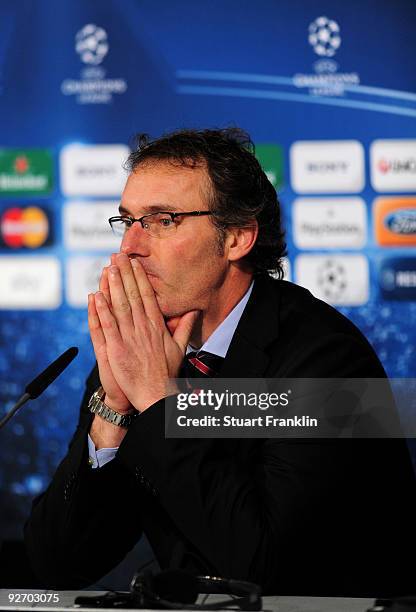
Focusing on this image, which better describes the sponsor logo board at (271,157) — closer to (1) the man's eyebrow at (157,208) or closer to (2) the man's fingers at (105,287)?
(1) the man's eyebrow at (157,208)

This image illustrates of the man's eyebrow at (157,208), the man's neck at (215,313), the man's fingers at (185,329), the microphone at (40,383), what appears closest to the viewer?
the microphone at (40,383)

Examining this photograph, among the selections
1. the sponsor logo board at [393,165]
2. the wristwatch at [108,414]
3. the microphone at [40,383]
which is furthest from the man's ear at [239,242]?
the sponsor logo board at [393,165]

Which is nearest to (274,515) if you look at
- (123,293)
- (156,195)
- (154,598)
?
(154,598)

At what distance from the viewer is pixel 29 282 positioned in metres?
3.63

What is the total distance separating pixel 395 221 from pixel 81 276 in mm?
1294

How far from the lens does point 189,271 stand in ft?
6.59

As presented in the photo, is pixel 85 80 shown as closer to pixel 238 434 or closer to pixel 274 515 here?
pixel 238 434

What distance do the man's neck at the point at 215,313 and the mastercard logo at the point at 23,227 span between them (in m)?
1.72

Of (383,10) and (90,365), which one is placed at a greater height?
(383,10)

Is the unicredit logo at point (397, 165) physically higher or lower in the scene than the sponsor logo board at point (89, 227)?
higher

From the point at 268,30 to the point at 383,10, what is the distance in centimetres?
46

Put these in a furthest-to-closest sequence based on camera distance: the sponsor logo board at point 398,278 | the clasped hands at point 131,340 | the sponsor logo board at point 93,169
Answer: the sponsor logo board at point 93,169 < the sponsor logo board at point 398,278 < the clasped hands at point 131,340

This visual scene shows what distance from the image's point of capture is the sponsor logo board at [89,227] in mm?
3602

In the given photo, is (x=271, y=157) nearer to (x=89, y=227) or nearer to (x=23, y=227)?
(x=89, y=227)
